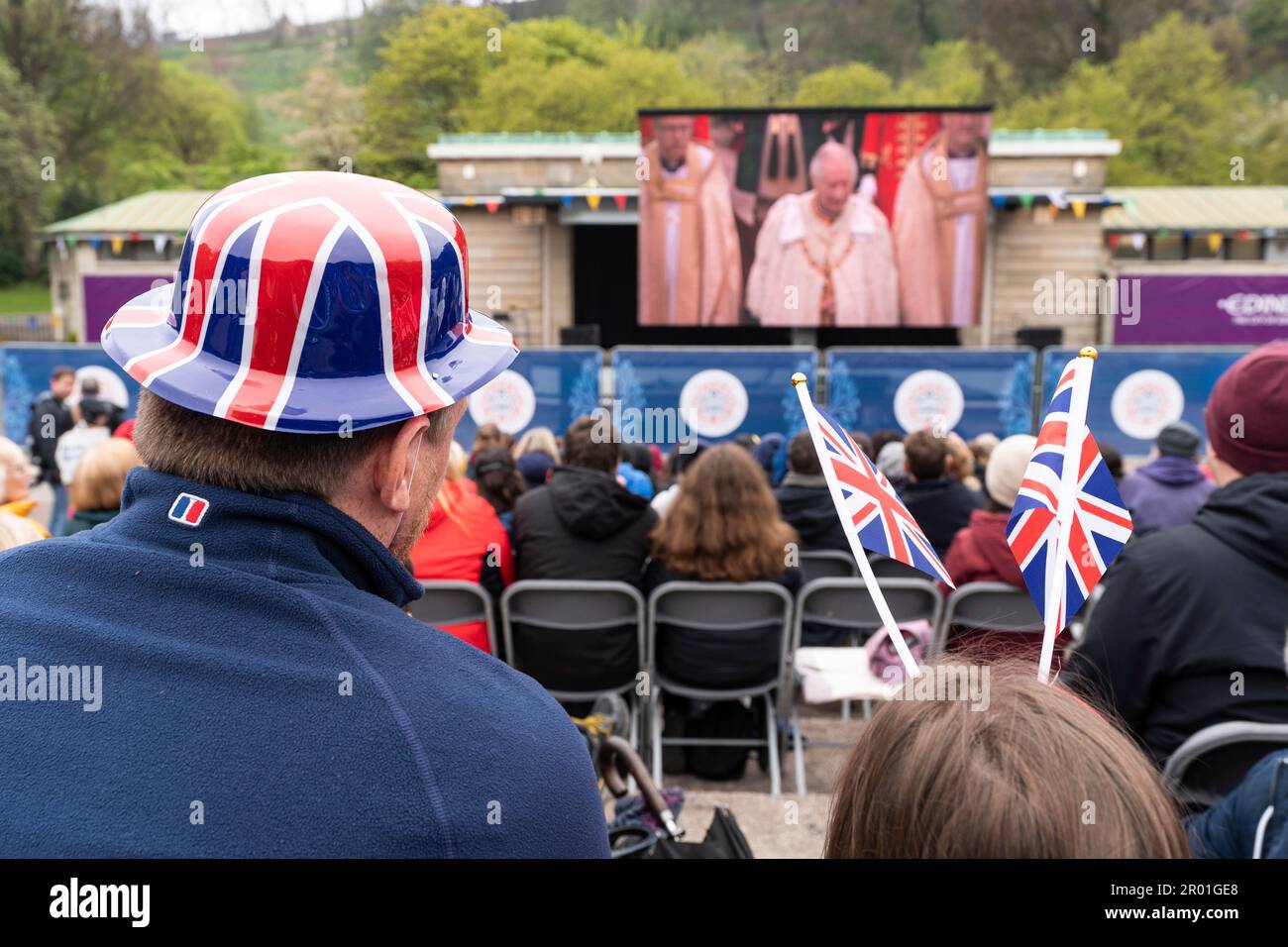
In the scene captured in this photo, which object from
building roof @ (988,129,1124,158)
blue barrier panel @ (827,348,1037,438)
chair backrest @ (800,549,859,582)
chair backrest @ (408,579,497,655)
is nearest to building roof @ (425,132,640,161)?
building roof @ (988,129,1124,158)

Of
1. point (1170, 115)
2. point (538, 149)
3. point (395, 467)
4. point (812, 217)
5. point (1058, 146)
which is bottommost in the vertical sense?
point (395, 467)

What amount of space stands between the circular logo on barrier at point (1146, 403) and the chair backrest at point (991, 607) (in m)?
8.93

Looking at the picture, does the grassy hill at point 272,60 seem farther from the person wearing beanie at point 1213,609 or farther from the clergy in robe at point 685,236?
the person wearing beanie at point 1213,609

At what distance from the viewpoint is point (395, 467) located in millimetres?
1257

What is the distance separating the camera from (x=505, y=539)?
4688mm

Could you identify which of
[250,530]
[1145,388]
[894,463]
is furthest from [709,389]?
[250,530]

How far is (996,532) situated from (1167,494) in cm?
191

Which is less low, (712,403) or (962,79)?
(962,79)

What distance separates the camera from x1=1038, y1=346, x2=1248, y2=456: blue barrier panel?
12.0 metres

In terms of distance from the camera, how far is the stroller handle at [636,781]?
241 cm

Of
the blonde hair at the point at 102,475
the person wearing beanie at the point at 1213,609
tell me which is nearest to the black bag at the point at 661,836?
the person wearing beanie at the point at 1213,609

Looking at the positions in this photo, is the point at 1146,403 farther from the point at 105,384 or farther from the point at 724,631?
the point at 105,384
